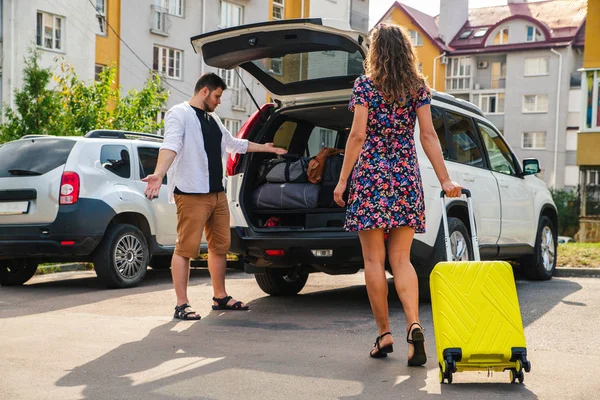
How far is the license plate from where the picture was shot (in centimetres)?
931

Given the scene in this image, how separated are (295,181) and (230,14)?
34.0 m

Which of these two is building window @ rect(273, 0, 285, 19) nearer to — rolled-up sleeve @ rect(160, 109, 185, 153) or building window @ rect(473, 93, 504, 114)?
building window @ rect(473, 93, 504, 114)

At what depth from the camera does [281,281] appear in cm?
888

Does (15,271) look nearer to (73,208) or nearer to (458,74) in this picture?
(73,208)

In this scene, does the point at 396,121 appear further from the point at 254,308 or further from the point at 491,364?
the point at 254,308

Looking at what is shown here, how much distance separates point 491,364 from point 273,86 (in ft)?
13.5

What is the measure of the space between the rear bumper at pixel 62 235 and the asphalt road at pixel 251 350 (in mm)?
468

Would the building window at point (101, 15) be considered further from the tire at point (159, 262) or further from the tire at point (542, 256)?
the tire at point (542, 256)

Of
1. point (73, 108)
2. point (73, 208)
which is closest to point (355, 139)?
point (73, 208)

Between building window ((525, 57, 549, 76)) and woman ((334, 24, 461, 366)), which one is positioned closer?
woman ((334, 24, 461, 366))

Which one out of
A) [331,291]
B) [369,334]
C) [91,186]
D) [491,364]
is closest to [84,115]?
[91,186]

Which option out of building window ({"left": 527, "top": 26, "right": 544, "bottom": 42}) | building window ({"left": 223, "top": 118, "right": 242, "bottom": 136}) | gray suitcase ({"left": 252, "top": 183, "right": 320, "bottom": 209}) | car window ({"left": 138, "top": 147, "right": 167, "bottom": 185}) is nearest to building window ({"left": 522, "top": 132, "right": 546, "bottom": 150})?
building window ({"left": 527, "top": 26, "right": 544, "bottom": 42})

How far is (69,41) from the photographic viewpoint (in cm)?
3238

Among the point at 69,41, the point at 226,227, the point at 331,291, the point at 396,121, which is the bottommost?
the point at 331,291
